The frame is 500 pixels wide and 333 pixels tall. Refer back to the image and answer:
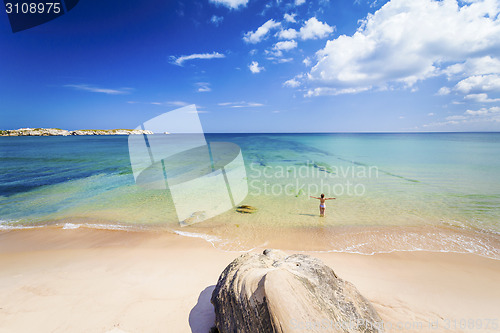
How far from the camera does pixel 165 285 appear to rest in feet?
17.3

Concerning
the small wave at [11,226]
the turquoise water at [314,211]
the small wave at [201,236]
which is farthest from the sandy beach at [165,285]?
the small wave at [11,226]

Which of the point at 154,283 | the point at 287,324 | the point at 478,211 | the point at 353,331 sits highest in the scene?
the point at 287,324

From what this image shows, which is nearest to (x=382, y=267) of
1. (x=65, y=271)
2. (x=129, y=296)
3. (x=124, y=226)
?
(x=129, y=296)

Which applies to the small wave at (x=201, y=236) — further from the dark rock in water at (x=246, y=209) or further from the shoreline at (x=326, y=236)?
the dark rock in water at (x=246, y=209)

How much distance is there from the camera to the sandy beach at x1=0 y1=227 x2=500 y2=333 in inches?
163

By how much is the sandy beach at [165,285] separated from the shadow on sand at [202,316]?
0.02 metres

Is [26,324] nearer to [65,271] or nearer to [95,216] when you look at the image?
[65,271]

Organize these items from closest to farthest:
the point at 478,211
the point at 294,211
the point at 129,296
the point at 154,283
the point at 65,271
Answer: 1. the point at 129,296
2. the point at 154,283
3. the point at 65,271
4. the point at 478,211
5. the point at 294,211

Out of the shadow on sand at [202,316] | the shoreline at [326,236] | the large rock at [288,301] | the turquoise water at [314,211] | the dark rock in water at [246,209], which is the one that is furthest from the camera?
the dark rock in water at [246,209]

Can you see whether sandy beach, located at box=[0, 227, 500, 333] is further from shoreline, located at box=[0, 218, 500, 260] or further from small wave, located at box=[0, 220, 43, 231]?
small wave, located at box=[0, 220, 43, 231]

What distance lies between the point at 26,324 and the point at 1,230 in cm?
785

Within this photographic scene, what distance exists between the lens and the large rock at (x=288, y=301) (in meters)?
2.87

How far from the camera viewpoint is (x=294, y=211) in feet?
36.7

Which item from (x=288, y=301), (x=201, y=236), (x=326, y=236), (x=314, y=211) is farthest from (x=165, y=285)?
(x=314, y=211)
